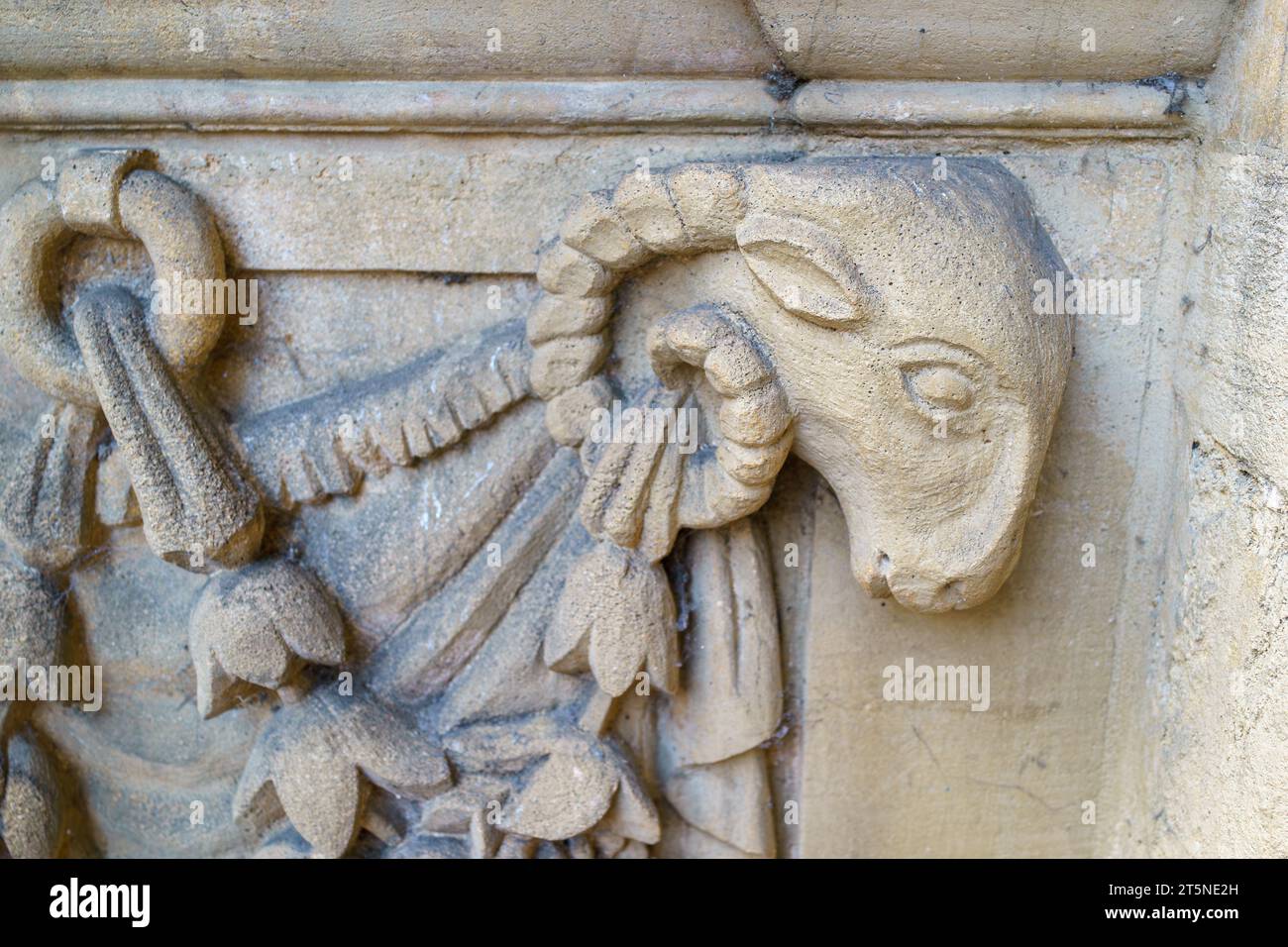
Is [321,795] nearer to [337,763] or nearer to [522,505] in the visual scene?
[337,763]

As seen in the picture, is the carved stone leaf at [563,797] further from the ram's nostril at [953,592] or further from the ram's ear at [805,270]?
the ram's ear at [805,270]

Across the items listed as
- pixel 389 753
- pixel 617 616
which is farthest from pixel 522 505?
pixel 389 753

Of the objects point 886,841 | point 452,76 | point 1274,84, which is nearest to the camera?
point 1274,84

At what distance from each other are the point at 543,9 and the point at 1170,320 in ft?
2.32

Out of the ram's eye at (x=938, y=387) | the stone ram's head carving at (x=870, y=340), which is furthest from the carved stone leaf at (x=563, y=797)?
the ram's eye at (x=938, y=387)

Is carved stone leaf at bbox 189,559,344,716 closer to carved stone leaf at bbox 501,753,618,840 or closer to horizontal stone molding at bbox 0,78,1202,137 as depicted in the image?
carved stone leaf at bbox 501,753,618,840

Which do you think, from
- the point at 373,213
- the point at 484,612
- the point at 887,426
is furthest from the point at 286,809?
the point at 887,426

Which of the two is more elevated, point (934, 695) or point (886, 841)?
point (934, 695)

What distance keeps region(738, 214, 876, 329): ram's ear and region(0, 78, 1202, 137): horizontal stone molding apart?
16cm

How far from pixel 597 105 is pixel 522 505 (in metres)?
0.43

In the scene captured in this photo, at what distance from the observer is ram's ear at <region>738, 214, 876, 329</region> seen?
1.10m

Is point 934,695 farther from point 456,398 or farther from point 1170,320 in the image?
point 456,398

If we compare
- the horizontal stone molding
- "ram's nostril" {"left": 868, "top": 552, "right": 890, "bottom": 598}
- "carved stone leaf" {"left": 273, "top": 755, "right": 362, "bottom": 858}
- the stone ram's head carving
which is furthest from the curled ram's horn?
"carved stone leaf" {"left": 273, "top": 755, "right": 362, "bottom": 858}

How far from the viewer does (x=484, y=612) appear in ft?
4.40
